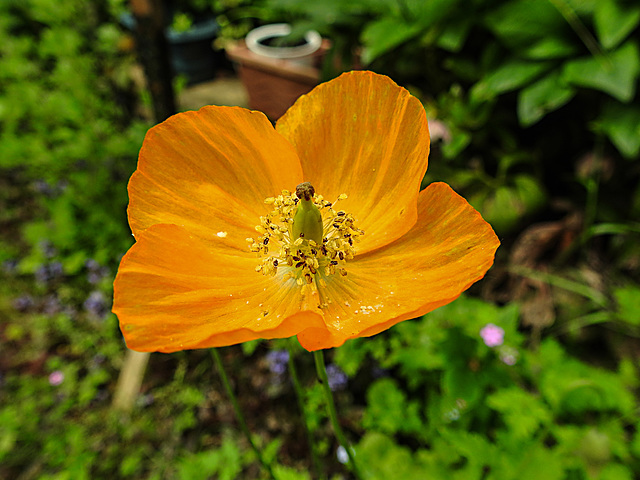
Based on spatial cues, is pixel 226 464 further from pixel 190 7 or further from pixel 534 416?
pixel 190 7

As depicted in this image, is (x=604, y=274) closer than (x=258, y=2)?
Yes

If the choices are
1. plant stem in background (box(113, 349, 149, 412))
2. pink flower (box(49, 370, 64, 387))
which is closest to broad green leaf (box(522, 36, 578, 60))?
plant stem in background (box(113, 349, 149, 412))

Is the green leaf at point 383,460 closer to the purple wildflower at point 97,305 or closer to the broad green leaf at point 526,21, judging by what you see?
the purple wildflower at point 97,305

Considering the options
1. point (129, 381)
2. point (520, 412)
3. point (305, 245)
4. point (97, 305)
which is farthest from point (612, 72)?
point (97, 305)

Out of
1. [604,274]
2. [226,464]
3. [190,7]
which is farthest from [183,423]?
[190,7]

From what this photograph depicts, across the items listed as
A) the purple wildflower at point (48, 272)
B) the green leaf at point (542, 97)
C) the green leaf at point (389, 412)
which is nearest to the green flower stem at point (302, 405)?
the green leaf at point (389, 412)
